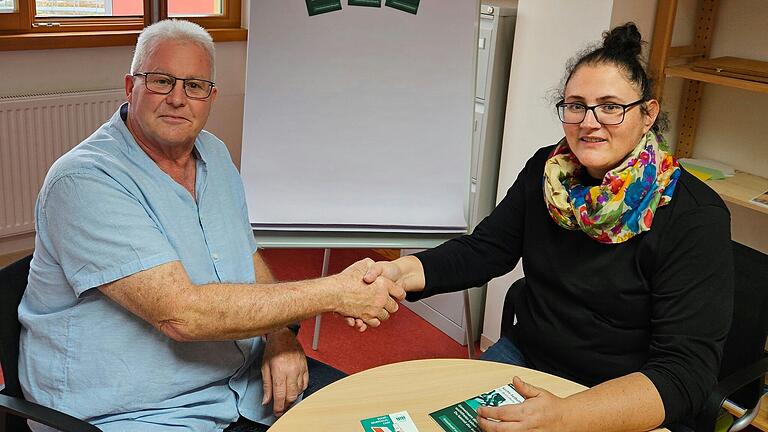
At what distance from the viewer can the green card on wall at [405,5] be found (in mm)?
2496

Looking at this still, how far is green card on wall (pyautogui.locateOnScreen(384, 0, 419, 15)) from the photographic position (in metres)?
2.50

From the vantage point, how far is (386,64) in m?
2.52

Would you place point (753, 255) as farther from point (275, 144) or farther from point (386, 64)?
point (275, 144)

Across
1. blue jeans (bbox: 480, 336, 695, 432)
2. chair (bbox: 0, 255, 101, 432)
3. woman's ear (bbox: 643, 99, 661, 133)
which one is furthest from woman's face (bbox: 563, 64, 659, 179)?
chair (bbox: 0, 255, 101, 432)

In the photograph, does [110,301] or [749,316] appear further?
[749,316]

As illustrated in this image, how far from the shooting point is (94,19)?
4016mm

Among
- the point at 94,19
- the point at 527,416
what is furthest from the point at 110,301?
the point at 94,19

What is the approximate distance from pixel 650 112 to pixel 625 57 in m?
0.14

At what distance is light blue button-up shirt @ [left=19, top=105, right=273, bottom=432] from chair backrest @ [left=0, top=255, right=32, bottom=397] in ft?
0.06

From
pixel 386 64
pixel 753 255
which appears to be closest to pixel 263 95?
pixel 386 64

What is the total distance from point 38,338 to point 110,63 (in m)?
2.63

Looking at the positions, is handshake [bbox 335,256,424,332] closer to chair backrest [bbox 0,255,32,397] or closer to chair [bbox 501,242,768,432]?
chair backrest [bbox 0,255,32,397]

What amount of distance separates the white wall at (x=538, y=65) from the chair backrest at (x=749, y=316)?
1.05 meters

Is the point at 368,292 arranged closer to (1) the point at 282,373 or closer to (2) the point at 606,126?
(1) the point at 282,373
